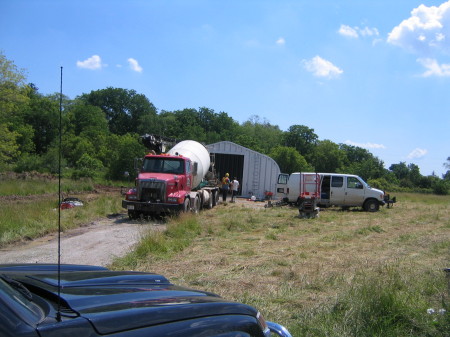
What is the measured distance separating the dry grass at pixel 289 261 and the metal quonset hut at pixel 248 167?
60.4 feet

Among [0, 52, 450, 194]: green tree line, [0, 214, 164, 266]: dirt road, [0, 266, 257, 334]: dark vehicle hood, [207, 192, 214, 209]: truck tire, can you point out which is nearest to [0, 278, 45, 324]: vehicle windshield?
[0, 266, 257, 334]: dark vehicle hood

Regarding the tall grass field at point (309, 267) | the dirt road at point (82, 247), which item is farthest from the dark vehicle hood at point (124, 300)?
the dirt road at point (82, 247)

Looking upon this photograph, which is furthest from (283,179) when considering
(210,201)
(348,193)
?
(210,201)

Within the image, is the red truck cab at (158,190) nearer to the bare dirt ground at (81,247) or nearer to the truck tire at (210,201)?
the bare dirt ground at (81,247)

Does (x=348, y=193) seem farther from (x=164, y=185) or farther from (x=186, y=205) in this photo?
(x=164, y=185)

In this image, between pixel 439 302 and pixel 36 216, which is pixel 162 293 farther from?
pixel 36 216

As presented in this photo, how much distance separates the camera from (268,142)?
92.8 meters

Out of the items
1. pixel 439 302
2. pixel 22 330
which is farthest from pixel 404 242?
pixel 22 330

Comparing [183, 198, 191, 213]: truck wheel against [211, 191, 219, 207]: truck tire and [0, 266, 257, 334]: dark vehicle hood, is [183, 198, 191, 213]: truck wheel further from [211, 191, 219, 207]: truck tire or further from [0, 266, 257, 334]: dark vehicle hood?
[0, 266, 257, 334]: dark vehicle hood

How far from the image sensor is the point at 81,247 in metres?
10.0

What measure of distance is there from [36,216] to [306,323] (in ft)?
35.5

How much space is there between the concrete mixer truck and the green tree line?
18.7m

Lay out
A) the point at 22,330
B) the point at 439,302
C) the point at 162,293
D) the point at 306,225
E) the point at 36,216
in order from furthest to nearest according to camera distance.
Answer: the point at 306,225, the point at 36,216, the point at 439,302, the point at 162,293, the point at 22,330

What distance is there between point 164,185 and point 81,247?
240 inches
